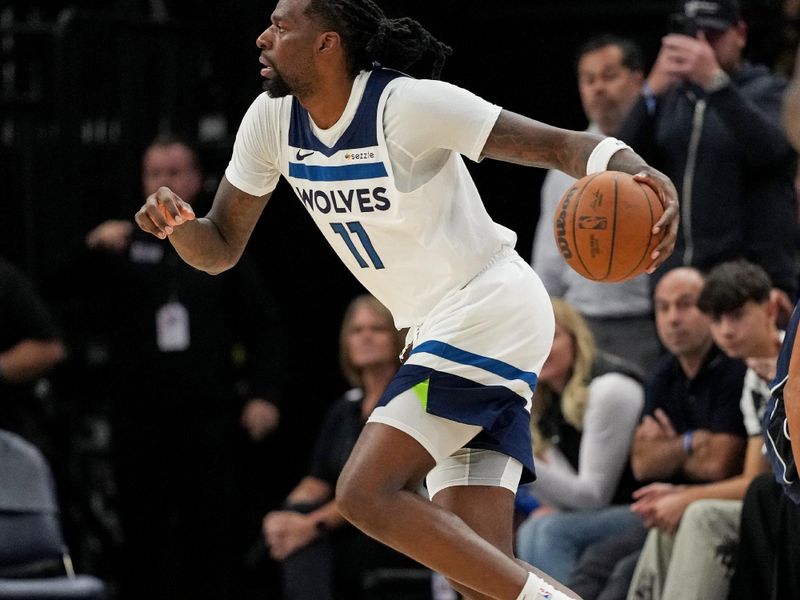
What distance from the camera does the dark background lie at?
841 centimetres

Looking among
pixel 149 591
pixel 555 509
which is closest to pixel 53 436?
pixel 149 591

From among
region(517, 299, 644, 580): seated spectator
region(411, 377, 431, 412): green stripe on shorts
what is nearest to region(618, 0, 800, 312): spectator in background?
region(517, 299, 644, 580): seated spectator

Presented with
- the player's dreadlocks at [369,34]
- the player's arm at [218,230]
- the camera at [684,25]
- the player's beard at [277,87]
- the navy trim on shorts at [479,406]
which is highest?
the camera at [684,25]

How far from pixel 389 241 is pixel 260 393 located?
3414 millimetres

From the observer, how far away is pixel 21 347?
758 centimetres

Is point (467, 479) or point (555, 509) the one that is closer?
point (467, 479)

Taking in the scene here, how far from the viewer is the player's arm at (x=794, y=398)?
4172mm

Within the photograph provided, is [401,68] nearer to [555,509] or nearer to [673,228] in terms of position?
[673,228]

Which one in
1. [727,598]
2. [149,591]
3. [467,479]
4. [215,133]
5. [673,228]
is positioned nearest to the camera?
[673,228]

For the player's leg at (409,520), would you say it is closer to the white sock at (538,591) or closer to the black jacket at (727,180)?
the white sock at (538,591)

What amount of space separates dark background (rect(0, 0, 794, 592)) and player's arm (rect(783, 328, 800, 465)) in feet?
13.8

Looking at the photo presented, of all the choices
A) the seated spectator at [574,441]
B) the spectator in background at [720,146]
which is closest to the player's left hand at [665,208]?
the seated spectator at [574,441]

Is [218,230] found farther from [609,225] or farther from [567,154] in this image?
[609,225]

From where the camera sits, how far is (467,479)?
4.52m
